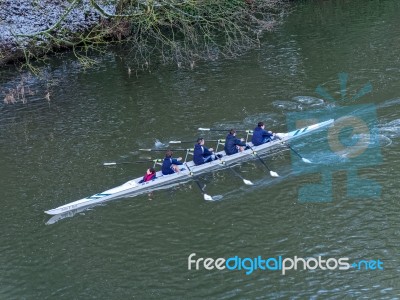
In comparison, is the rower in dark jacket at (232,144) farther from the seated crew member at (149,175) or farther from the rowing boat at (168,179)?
the seated crew member at (149,175)

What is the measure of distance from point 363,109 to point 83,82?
49.0 ft

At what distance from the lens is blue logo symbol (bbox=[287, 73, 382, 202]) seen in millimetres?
19422

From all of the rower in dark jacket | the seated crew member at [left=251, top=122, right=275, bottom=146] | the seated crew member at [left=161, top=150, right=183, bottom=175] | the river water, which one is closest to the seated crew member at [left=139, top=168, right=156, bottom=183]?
the seated crew member at [left=161, top=150, right=183, bottom=175]

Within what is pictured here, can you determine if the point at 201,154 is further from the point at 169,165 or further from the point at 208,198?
the point at 208,198

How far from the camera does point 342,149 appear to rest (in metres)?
22.0

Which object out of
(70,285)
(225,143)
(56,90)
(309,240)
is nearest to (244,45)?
(56,90)

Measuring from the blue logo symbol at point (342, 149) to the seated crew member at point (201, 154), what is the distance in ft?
10.1

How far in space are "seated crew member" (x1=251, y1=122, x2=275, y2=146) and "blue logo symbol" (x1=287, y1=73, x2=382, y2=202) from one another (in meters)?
1.32

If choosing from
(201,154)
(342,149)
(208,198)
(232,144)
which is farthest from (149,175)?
(342,149)

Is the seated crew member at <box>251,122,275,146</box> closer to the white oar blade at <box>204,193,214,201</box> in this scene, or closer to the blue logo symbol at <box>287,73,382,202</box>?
the blue logo symbol at <box>287,73,382,202</box>

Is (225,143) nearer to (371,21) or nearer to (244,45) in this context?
(244,45)

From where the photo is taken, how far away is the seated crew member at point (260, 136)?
22594mm

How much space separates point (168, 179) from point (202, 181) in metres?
1.19

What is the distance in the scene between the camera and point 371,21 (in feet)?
121
